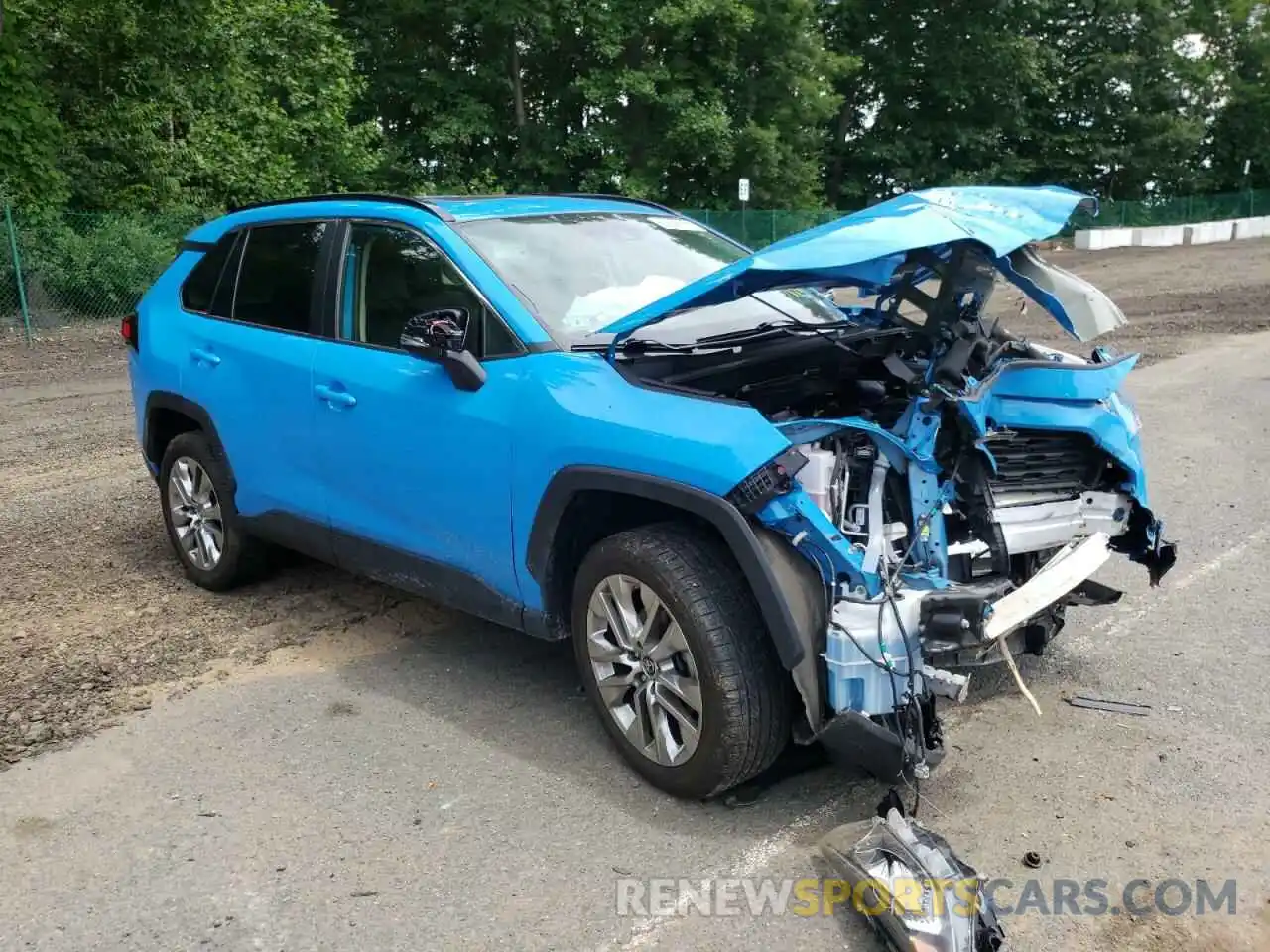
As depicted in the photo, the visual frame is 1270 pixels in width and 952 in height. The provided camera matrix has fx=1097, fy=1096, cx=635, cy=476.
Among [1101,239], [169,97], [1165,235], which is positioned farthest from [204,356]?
[1165,235]

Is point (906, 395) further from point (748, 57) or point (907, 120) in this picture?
point (907, 120)

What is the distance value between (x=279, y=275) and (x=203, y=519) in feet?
4.37

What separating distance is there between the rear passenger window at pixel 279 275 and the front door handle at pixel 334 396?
1.24 feet

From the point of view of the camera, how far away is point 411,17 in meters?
29.7

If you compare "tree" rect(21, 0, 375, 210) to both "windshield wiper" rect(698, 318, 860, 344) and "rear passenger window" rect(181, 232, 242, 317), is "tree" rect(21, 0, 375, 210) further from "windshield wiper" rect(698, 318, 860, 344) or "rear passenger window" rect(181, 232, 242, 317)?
"windshield wiper" rect(698, 318, 860, 344)

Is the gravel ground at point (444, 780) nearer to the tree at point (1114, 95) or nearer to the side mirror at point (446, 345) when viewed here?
the side mirror at point (446, 345)

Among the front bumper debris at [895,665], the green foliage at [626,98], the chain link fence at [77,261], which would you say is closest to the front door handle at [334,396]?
the front bumper debris at [895,665]

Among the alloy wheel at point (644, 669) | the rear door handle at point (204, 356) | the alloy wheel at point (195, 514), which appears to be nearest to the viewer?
the alloy wheel at point (644, 669)

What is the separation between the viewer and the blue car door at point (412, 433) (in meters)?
3.87

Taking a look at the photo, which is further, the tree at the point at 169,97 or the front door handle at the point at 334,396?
the tree at the point at 169,97

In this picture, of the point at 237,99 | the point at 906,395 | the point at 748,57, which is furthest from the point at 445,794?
the point at 748,57

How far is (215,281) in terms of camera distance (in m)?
5.39

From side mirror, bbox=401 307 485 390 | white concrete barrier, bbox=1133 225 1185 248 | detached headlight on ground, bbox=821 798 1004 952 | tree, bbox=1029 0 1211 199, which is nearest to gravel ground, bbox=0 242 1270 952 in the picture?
detached headlight on ground, bbox=821 798 1004 952

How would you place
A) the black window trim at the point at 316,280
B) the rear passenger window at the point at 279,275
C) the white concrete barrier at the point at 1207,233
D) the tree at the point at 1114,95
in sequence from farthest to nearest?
1. the tree at the point at 1114,95
2. the white concrete barrier at the point at 1207,233
3. the rear passenger window at the point at 279,275
4. the black window trim at the point at 316,280
